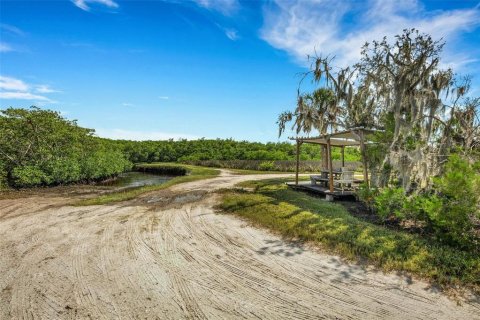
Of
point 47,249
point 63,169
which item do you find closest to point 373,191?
point 47,249

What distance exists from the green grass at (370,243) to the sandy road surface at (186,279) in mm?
406

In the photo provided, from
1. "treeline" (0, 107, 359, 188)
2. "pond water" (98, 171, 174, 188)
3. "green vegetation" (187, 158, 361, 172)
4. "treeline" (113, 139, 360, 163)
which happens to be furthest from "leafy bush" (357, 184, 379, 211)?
"treeline" (113, 139, 360, 163)

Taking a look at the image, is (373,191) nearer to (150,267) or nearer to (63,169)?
(150,267)

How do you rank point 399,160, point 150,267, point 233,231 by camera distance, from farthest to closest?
point 399,160, point 233,231, point 150,267

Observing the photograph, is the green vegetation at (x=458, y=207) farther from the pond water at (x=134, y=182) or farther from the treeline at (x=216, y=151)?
the treeline at (x=216, y=151)

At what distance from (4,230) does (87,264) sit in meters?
3.78

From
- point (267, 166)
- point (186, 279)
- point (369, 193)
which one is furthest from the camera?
point (267, 166)

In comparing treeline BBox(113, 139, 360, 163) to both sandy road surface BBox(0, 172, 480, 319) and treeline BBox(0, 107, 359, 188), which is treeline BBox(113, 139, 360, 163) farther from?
sandy road surface BBox(0, 172, 480, 319)

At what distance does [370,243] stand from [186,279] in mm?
3647

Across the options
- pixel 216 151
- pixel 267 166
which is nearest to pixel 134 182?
pixel 267 166

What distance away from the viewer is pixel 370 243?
5316mm

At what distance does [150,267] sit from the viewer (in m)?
4.61

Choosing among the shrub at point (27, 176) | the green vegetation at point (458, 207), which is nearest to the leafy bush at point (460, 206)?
the green vegetation at point (458, 207)

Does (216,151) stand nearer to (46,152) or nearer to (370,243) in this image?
(46,152)
